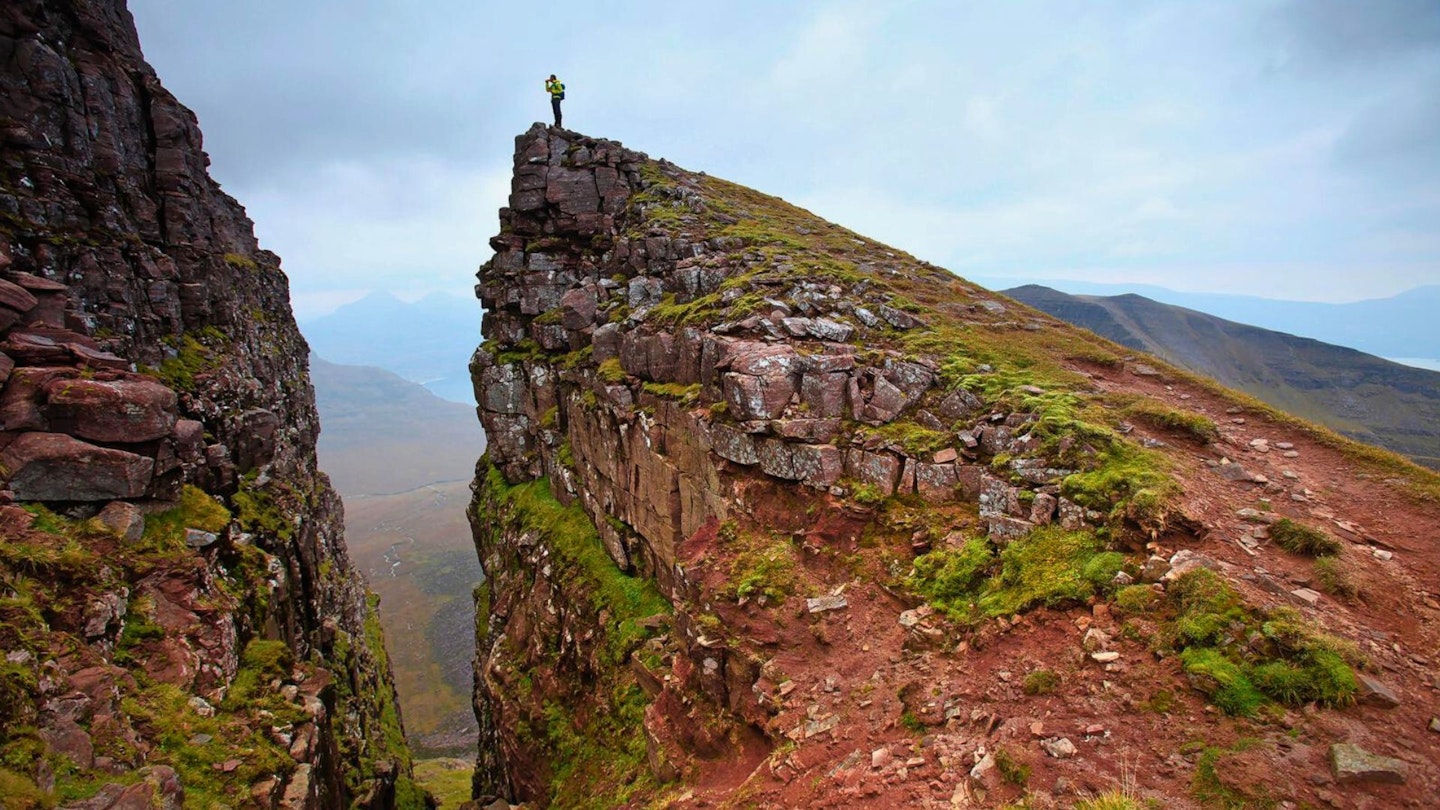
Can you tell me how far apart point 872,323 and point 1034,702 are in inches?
616

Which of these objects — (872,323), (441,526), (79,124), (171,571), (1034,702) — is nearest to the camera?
(1034,702)

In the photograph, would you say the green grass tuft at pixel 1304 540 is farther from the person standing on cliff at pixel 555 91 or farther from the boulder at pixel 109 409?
the person standing on cliff at pixel 555 91

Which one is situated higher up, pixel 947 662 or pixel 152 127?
pixel 152 127

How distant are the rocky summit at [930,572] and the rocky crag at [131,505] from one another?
1037 cm

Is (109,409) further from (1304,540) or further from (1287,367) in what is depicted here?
A: (1287,367)

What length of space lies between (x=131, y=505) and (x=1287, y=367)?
615ft

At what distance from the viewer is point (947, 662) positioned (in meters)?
11.5

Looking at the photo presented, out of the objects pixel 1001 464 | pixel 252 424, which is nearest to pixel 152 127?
pixel 252 424

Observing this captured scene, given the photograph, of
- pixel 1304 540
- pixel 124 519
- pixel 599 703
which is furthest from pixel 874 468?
pixel 124 519

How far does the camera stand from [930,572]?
13758mm

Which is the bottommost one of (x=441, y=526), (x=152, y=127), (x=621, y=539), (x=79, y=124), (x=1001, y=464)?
(x=441, y=526)

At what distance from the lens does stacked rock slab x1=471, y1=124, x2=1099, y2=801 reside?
15984 mm

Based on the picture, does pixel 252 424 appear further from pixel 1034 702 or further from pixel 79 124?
pixel 1034 702

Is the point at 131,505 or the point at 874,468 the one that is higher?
the point at 874,468
